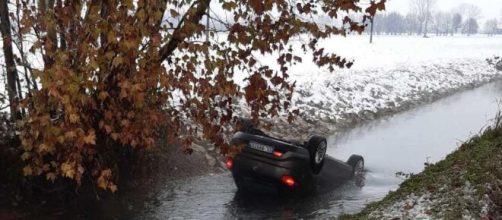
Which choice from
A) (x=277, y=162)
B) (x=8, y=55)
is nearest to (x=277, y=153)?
(x=277, y=162)

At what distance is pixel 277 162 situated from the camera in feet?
25.3

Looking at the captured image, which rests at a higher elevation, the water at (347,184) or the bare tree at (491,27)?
the bare tree at (491,27)

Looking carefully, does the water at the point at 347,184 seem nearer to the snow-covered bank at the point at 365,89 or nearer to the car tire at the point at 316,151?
the car tire at the point at 316,151

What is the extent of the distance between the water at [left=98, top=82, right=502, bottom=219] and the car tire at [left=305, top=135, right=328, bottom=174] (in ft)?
2.24

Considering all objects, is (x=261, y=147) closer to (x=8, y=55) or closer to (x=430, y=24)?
(x=8, y=55)

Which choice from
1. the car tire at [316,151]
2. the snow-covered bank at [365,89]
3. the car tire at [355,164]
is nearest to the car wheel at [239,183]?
the car tire at [316,151]

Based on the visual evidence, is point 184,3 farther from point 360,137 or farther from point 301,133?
point 360,137

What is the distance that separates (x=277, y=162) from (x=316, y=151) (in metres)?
0.70

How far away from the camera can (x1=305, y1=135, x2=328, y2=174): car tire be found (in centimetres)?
794

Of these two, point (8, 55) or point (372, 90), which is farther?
point (372, 90)

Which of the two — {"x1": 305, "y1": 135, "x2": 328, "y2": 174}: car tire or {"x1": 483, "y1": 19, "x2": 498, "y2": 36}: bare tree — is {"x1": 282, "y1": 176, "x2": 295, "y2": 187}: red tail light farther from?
{"x1": 483, "y1": 19, "x2": 498, "y2": 36}: bare tree

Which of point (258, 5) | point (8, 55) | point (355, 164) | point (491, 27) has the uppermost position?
point (491, 27)

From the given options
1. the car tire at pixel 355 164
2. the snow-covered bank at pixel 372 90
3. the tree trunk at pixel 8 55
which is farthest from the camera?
the snow-covered bank at pixel 372 90

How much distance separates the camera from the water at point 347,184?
802 cm
